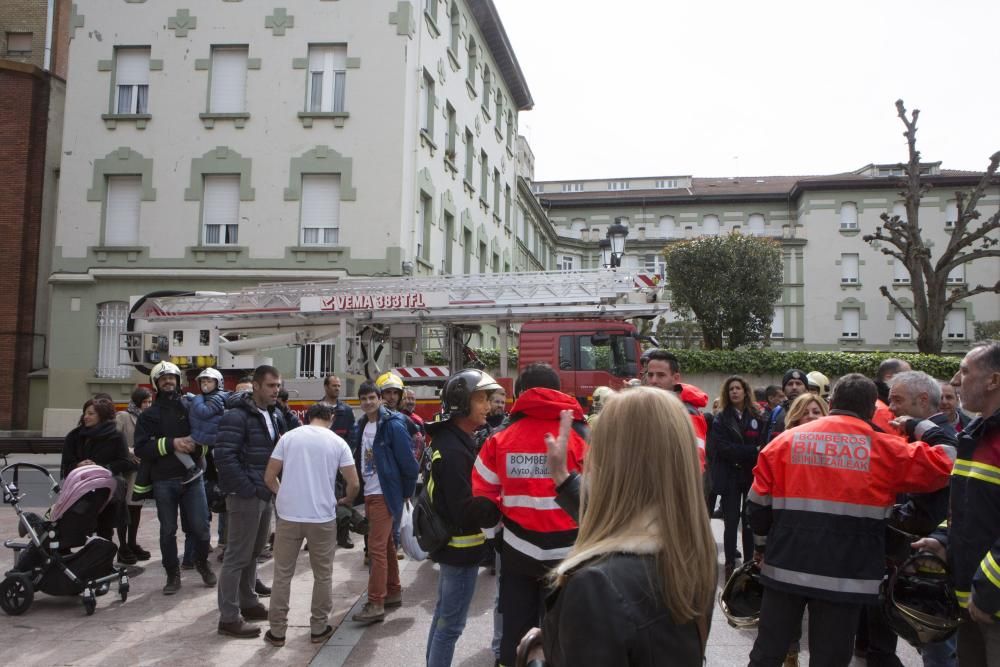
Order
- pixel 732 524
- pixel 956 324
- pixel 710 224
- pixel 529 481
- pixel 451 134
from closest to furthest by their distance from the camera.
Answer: pixel 529 481 → pixel 732 524 → pixel 451 134 → pixel 956 324 → pixel 710 224

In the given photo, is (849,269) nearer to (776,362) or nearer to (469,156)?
(776,362)

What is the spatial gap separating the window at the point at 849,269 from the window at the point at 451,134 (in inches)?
1299

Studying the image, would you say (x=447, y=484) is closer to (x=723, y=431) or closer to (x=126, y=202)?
(x=723, y=431)

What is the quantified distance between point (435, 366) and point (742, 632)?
8421 millimetres

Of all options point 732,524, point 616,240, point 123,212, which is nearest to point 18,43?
point 123,212

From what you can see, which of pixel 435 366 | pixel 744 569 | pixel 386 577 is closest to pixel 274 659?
pixel 386 577

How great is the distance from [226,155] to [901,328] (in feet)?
137

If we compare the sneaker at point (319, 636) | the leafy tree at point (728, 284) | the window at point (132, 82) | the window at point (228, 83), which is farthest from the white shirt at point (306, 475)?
the leafy tree at point (728, 284)

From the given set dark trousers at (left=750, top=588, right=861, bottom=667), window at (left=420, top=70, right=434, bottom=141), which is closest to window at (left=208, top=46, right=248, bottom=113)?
window at (left=420, top=70, right=434, bottom=141)

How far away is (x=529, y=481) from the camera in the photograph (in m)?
3.73

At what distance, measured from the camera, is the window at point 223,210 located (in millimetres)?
20562

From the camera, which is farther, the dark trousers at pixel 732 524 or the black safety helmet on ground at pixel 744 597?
the dark trousers at pixel 732 524

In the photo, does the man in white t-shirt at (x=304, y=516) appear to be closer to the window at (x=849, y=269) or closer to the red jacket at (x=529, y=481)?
the red jacket at (x=529, y=481)

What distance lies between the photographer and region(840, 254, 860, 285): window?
4741cm
